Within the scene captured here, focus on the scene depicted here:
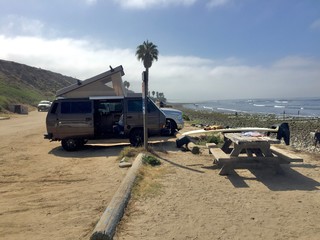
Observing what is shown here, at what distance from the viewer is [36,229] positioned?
4527 mm

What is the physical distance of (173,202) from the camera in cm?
543

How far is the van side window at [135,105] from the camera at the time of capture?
1171 centimetres

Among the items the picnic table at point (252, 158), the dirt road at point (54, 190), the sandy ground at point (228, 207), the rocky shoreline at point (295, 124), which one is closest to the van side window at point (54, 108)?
the dirt road at point (54, 190)

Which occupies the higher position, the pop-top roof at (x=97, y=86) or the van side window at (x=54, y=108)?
the pop-top roof at (x=97, y=86)

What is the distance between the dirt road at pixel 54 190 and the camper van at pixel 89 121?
584 mm

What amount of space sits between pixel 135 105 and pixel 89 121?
1.76 metres

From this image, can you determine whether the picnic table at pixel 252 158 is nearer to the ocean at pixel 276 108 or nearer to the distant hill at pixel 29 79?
the ocean at pixel 276 108

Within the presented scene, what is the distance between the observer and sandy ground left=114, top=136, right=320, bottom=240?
431cm

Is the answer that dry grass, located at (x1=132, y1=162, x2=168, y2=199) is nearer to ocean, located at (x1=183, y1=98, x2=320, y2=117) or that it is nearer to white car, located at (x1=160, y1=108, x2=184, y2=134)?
white car, located at (x1=160, y1=108, x2=184, y2=134)

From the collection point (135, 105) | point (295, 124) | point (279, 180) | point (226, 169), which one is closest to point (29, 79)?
point (295, 124)

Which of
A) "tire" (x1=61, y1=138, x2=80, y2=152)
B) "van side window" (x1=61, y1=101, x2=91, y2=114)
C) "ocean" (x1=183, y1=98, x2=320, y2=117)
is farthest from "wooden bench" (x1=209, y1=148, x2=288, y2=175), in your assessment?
"ocean" (x1=183, y1=98, x2=320, y2=117)

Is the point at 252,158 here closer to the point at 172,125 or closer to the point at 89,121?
the point at 89,121

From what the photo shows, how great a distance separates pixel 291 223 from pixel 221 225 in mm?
1017

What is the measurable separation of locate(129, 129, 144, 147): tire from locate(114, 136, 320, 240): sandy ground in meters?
4.00
